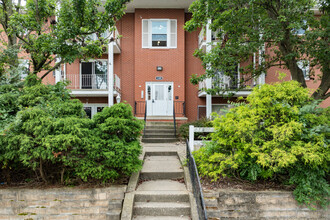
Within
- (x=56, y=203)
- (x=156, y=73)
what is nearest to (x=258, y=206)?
(x=56, y=203)

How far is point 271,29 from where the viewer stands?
723 cm

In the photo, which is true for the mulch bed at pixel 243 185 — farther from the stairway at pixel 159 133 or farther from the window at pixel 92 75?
the window at pixel 92 75

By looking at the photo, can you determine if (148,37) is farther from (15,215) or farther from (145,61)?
(15,215)

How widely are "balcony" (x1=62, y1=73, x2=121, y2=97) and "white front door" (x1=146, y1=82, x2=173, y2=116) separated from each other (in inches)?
76.6

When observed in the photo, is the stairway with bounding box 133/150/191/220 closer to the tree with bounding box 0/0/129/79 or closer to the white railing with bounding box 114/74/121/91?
the tree with bounding box 0/0/129/79

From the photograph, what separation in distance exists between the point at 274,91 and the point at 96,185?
4450mm

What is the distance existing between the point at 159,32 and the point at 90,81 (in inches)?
205

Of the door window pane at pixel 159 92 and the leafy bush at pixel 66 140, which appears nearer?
the leafy bush at pixel 66 140

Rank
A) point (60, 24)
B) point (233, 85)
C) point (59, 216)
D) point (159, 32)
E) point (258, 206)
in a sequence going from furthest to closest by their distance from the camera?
1. point (159, 32)
2. point (233, 85)
3. point (60, 24)
4. point (59, 216)
5. point (258, 206)

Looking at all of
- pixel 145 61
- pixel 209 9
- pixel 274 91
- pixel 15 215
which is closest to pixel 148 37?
pixel 145 61

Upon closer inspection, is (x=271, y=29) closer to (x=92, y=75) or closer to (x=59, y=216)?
(x=59, y=216)

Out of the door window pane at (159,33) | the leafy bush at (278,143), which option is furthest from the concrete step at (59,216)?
the door window pane at (159,33)

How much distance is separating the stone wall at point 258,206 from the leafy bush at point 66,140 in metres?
1.93

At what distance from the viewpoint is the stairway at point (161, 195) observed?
15.4ft
